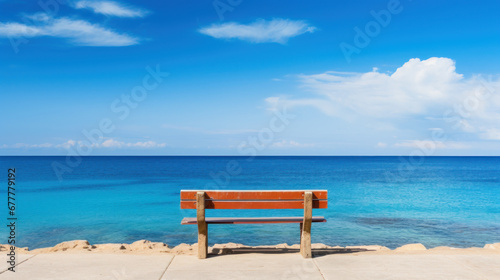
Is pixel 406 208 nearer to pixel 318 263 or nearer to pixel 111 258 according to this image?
pixel 318 263

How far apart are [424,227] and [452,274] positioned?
10.4 metres

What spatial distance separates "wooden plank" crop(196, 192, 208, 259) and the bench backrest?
0.11 m

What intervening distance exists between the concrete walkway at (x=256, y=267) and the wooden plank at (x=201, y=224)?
141mm

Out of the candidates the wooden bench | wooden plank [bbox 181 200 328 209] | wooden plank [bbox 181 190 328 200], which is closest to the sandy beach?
the wooden bench

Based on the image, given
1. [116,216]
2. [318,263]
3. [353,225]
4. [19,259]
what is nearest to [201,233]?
[318,263]

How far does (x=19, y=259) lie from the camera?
604cm

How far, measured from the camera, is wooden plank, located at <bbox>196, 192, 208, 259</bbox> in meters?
5.92

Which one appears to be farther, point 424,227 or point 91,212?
point 91,212

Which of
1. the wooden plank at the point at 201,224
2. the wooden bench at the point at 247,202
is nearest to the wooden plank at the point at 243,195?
the wooden bench at the point at 247,202

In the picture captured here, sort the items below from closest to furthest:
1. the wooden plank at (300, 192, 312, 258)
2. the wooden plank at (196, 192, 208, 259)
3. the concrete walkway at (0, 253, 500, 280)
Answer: the concrete walkway at (0, 253, 500, 280), the wooden plank at (196, 192, 208, 259), the wooden plank at (300, 192, 312, 258)

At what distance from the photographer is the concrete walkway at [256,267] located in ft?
16.8

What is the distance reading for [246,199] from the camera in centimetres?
600

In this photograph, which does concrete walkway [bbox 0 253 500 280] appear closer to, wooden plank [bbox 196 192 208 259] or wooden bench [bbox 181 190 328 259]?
wooden plank [bbox 196 192 208 259]

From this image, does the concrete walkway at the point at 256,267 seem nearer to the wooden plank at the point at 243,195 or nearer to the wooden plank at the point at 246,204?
the wooden plank at the point at 246,204
